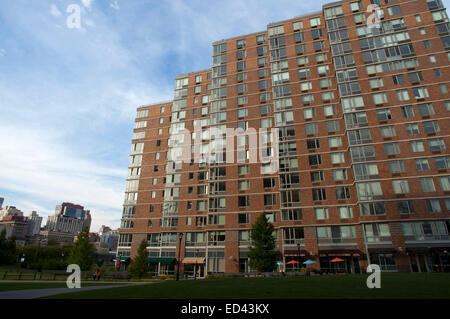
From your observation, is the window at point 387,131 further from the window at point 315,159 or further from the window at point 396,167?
the window at point 315,159

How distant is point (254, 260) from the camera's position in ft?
125

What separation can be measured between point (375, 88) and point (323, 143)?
41.9 ft

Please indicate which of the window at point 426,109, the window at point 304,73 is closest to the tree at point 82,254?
the window at point 304,73

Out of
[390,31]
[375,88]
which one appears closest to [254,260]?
[375,88]

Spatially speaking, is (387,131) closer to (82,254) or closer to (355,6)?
(355,6)

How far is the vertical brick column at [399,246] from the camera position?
36562mm

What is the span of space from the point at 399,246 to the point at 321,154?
17.5 meters

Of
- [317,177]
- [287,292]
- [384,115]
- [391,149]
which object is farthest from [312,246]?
[287,292]

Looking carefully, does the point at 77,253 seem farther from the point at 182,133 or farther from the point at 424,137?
the point at 424,137

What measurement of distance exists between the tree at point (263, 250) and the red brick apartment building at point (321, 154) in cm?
416

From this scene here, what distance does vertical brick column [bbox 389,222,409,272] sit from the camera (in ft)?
120

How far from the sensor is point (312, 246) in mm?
41719

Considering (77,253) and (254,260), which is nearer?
(254,260)
